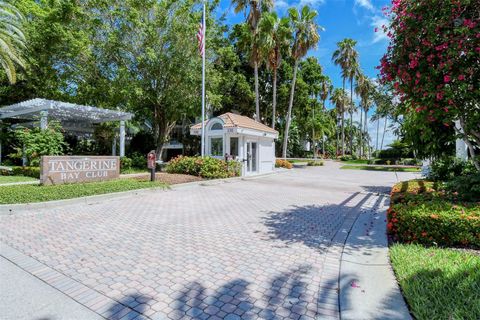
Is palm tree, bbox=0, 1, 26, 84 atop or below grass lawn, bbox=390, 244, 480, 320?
atop

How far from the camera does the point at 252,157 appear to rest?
20359mm

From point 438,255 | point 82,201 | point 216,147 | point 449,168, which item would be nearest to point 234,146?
point 216,147

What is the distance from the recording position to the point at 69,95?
21.4 metres

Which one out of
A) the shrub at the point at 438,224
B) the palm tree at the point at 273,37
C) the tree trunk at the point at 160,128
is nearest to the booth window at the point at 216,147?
the tree trunk at the point at 160,128

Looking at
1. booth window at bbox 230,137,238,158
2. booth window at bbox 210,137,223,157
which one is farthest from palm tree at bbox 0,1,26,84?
Answer: booth window at bbox 230,137,238,158

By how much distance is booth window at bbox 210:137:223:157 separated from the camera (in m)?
18.9

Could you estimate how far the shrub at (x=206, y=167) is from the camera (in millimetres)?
15188

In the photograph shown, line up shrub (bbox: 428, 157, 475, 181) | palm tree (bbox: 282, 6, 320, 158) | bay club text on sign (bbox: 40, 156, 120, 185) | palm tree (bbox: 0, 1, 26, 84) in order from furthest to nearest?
1. palm tree (bbox: 282, 6, 320, 158)
2. palm tree (bbox: 0, 1, 26, 84)
3. bay club text on sign (bbox: 40, 156, 120, 185)
4. shrub (bbox: 428, 157, 475, 181)

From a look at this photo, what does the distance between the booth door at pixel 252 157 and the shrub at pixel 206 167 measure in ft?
8.98

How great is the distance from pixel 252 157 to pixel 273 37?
1101cm

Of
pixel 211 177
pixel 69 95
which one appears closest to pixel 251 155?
pixel 211 177

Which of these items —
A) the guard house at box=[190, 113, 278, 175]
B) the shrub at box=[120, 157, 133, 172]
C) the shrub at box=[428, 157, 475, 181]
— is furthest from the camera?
the shrub at box=[120, 157, 133, 172]

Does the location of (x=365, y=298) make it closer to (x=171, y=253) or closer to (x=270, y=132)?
(x=171, y=253)

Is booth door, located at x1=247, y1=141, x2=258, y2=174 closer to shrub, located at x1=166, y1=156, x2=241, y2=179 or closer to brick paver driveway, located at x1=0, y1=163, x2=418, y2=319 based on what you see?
shrub, located at x1=166, y1=156, x2=241, y2=179
